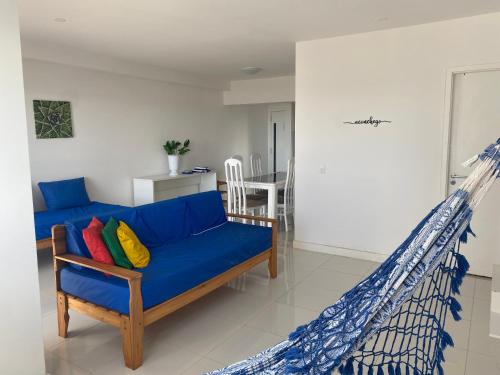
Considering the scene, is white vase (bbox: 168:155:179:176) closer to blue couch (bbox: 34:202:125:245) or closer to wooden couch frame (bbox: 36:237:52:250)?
blue couch (bbox: 34:202:125:245)

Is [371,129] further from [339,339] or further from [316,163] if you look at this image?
[339,339]

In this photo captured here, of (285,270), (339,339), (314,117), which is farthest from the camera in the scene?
(314,117)

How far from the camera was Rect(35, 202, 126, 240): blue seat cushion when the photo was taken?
3.99 meters

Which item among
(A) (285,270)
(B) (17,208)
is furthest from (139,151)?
(B) (17,208)

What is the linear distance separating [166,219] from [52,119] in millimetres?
2515

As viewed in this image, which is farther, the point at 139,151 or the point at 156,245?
the point at 139,151

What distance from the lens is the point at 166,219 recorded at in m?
3.41

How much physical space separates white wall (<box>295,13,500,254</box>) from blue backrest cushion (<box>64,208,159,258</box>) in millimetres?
2099

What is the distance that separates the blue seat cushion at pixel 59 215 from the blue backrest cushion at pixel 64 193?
0.24 feet

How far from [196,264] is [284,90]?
191 inches

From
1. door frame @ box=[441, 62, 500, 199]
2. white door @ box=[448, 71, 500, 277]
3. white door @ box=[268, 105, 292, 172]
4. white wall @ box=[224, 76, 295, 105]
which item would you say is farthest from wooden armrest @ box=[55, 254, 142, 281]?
white door @ box=[268, 105, 292, 172]

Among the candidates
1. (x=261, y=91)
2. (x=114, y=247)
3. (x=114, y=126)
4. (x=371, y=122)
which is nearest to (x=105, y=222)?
(x=114, y=247)

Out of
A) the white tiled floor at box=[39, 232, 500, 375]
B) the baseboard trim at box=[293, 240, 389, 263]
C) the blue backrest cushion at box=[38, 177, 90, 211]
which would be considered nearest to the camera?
the white tiled floor at box=[39, 232, 500, 375]

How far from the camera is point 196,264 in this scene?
9.26 feet
